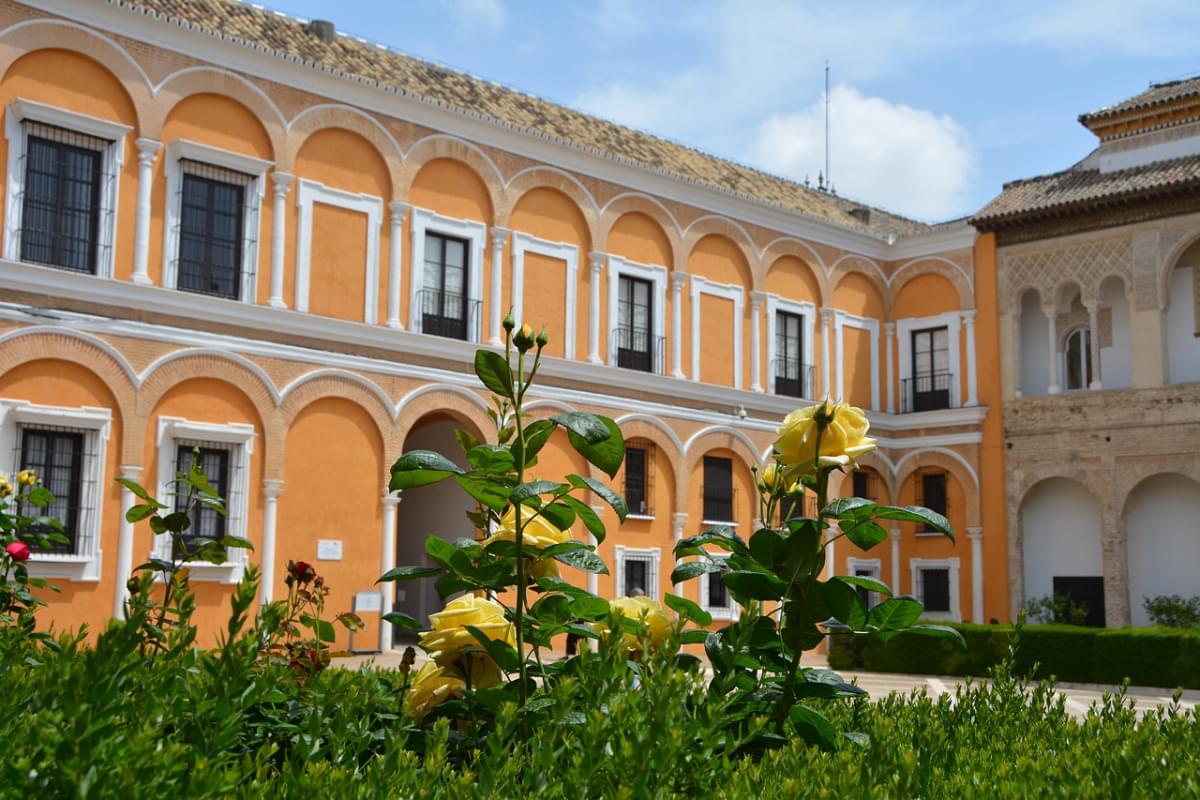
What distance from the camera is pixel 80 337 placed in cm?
1623

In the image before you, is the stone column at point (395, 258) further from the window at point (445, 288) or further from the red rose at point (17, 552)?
the red rose at point (17, 552)

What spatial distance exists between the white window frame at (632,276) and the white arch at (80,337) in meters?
8.79

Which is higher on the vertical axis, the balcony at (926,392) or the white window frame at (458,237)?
the white window frame at (458,237)

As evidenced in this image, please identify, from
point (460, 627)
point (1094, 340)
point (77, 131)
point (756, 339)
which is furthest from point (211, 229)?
point (1094, 340)

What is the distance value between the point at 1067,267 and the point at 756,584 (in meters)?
24.2

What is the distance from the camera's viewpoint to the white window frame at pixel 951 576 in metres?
25.5

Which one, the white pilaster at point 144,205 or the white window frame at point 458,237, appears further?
the white window frame at point 458,237

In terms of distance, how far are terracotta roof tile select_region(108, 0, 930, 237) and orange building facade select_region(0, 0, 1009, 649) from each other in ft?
0.30

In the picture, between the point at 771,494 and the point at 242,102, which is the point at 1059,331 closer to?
the point at 242,102

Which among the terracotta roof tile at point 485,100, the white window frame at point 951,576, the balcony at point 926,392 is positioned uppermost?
the terracotta roof tile at point 485,100

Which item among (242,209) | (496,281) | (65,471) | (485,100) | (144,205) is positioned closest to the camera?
(65,471)

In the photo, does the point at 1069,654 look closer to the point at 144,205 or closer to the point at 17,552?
the point at 144,205

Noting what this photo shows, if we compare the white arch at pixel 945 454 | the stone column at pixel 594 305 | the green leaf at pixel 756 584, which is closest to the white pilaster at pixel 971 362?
the white arch at pixel 945 454

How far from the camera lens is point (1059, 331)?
1016 inches
